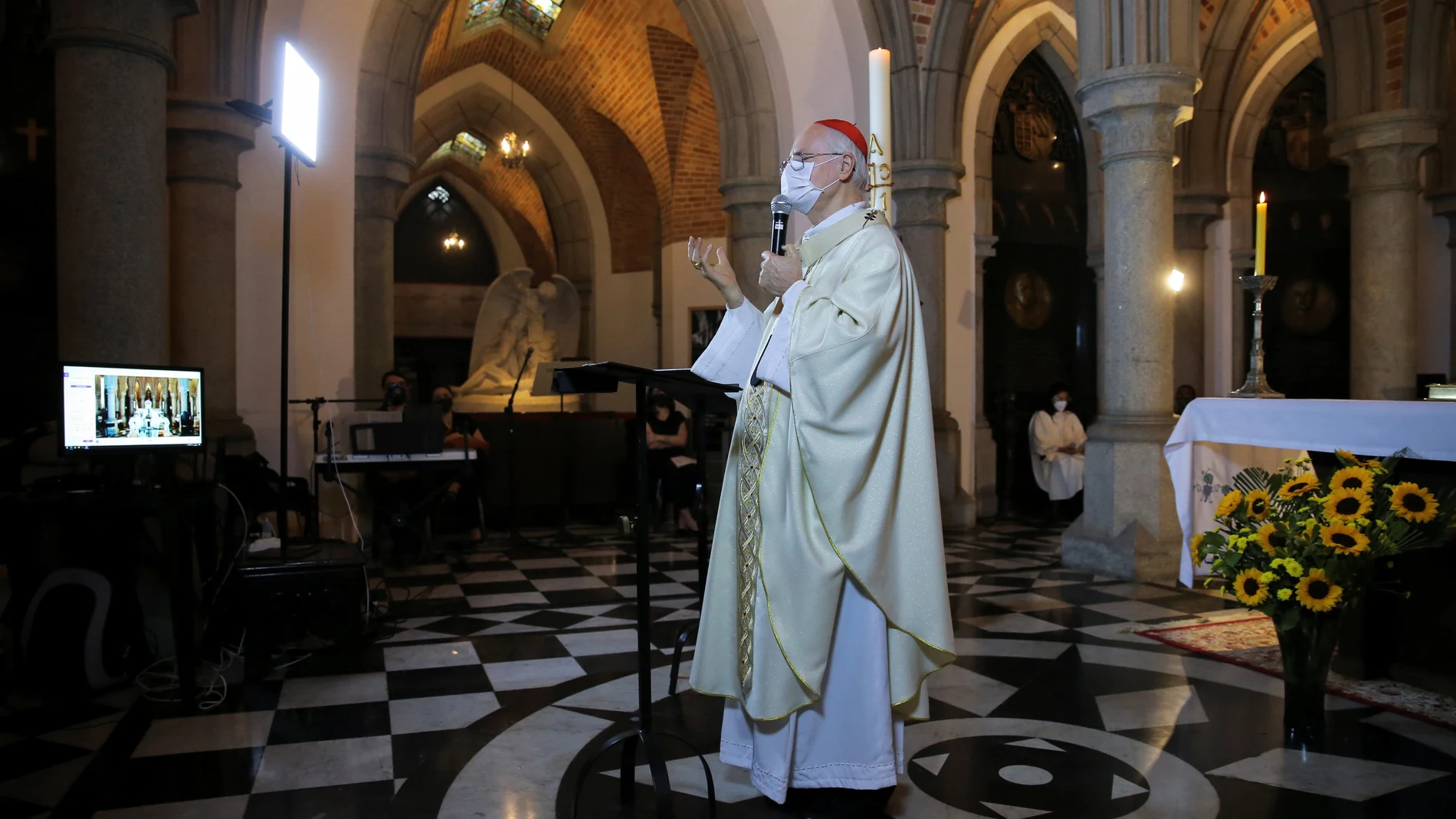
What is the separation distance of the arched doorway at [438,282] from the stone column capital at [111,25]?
733 inches

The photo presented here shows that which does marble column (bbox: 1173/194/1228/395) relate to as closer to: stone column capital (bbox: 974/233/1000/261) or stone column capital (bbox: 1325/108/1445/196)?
stone column capital (bbox: 974/233/1000/261)

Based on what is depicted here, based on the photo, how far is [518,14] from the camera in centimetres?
1612

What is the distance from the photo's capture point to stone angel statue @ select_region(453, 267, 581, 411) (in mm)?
13484

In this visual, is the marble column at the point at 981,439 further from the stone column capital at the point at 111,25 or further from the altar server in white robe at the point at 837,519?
the altar server in white robe at the point at 837,519

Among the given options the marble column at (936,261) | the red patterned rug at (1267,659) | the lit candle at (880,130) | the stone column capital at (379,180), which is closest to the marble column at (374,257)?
the stone column capital at (379,180)

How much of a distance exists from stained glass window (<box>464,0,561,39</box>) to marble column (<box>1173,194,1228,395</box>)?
919 cm

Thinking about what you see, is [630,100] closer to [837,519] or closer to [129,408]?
[129,408]

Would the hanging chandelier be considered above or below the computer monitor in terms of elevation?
above

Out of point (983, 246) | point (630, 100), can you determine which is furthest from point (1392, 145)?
point (630, 100)

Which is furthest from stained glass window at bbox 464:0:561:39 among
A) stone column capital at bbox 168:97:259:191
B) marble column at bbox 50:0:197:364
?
marble column at bbox 50:0:197:364

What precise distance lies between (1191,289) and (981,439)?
10.3 ft

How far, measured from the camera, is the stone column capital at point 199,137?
642 centimetres

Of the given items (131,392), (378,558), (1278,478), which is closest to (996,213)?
(378,558)

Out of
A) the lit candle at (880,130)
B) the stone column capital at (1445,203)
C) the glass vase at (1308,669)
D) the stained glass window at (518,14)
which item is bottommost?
the glass vase at (1308,669)
